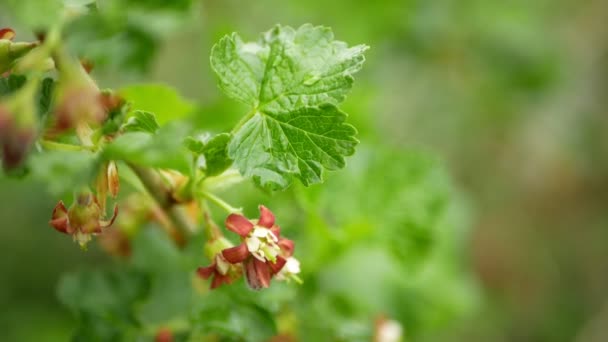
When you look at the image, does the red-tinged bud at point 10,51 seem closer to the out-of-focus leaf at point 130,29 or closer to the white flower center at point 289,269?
the out-of-focus leaf at point 130,29

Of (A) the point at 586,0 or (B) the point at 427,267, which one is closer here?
(B) the point at 427,267

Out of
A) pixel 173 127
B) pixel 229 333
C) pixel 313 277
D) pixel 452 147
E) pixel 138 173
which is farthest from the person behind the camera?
pixel 452 147

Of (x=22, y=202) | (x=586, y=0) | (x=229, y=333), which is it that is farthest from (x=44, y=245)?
(x=586, y=0)

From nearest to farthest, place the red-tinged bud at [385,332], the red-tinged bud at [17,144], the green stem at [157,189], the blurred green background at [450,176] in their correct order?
the red-tinged bud at [17,144] → the green stem at [157,189] → the red-tinged bud at [385,332] → the blurred green background at [450,176]

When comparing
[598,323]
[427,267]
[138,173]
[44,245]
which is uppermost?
[598,323]

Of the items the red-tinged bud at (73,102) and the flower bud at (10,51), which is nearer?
the red-tinged bud at (73,102)

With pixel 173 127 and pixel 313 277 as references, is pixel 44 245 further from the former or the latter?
pixel 173 127

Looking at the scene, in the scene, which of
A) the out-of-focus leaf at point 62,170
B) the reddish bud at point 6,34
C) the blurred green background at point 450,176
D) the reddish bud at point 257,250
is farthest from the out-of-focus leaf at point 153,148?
the blurred green background at point 450,176
